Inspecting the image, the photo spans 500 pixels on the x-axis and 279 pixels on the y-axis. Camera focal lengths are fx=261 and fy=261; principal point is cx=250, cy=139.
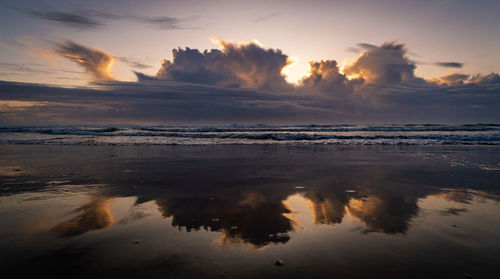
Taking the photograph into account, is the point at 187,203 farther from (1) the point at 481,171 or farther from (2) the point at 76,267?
(1) the point at 481,171

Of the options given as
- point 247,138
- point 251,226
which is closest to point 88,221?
point 251,226

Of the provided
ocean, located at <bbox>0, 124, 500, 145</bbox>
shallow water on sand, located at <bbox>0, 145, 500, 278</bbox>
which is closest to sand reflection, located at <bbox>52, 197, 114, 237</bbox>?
shallow water on sand, located at <bbox>0, 145, 500, 278</bbox>

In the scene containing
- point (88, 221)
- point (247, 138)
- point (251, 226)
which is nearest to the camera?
point (251, 226)

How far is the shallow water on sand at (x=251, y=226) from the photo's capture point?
2410 millimetres

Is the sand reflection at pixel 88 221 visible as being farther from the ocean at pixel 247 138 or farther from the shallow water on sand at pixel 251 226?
the ocean at pixel 247 138

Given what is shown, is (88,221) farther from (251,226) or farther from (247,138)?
(247,138)

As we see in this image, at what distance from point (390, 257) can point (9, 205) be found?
5.60 meters

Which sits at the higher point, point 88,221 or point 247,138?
point 247,138

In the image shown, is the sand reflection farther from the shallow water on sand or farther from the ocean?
the ocean

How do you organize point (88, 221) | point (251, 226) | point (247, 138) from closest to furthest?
point (251, 226), point (88, 221), point (247, 138)

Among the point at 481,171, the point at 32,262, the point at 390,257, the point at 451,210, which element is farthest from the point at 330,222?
the point at 481,171

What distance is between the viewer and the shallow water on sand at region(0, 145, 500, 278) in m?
2.41

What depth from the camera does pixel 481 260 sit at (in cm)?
252

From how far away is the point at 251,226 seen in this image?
3373 millimetres
